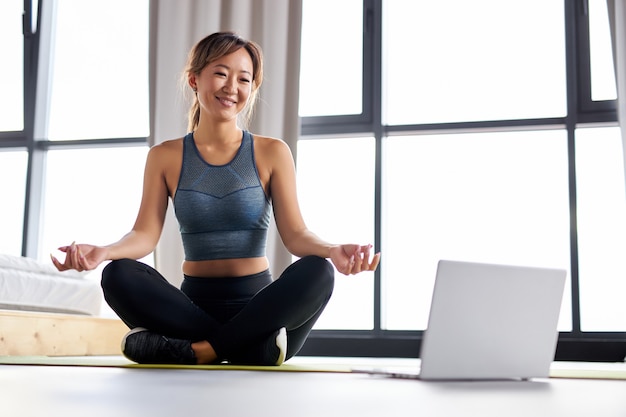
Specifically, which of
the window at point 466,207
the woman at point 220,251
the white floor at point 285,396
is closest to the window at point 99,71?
the window at point 466,207

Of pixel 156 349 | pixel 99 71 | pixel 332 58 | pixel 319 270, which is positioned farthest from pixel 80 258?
pixel 99 71

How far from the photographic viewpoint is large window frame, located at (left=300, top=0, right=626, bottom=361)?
12.0ft

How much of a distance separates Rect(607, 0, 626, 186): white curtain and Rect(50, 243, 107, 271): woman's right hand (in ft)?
8.56

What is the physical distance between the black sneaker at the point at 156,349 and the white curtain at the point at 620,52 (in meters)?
2.49

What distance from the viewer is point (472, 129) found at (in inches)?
154

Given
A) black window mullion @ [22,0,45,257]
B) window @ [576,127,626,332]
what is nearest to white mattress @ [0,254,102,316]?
black window mullion @ [22,0,45,257]

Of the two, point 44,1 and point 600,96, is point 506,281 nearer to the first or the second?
point 600,96

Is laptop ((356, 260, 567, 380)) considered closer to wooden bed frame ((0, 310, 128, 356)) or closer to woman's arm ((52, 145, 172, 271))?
woman's arm ((52, 145, 172, 271))

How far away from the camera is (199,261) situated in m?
2.09

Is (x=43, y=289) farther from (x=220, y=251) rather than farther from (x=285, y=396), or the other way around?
(x=285, y=396)

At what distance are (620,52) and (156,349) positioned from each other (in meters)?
2.70

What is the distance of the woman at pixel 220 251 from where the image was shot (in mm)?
1841

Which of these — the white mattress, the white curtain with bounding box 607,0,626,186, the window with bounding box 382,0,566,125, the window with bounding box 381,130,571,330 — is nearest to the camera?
the white mattress

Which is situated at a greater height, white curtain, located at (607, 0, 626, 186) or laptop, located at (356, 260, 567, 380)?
white curtain, located at (607, 0, 626, 186)
